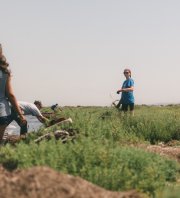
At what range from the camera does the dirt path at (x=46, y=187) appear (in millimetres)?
5445

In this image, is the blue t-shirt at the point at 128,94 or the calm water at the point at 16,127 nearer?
the calm water at the point at 16,127

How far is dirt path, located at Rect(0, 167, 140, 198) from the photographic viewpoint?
545 cm

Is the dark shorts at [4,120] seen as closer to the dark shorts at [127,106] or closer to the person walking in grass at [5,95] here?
the person walking in grass at [5,95]

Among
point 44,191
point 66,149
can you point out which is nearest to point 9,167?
point 66,149

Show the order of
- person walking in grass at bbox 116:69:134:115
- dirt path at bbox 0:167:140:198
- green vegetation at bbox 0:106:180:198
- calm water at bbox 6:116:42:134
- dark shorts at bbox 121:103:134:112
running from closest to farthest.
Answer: dirt path at bbox 0:167:140:198 < green vegetation at bbox 0:106:180:198 < calm water at bbox 6:116:42:134 < person walking in grass at bbox 116:69:134:115 < dark shorts at bbox 121:103:134:112

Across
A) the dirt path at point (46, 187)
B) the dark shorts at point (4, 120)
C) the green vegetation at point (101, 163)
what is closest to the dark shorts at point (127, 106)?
the dark shorts at point (4, 120)

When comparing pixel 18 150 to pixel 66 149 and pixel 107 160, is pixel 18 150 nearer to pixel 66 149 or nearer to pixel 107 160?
pixel 66 149

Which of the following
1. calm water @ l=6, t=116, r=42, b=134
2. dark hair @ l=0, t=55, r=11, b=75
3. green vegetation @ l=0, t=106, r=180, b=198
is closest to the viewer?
green vegetation @ l=0, t=106, r=180, b=198

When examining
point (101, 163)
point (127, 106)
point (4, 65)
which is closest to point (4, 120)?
point (4, 65)

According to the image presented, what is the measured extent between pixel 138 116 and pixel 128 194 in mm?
10092

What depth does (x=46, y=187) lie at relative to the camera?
18.0 ft

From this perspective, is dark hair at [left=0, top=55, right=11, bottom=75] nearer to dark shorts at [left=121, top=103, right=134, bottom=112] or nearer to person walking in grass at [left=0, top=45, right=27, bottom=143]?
person walking in grass at [left=0, top=45, right=27, bottom=143]

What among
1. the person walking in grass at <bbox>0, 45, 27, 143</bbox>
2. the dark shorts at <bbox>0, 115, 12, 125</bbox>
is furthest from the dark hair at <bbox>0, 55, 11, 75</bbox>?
the dark shorts at <bbox>0, 115, 12, 125</bbox>

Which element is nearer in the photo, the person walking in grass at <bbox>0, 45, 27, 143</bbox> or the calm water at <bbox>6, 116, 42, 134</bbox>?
the person walking in grass at <bbox>0, 45, 27, 143</bbox>
